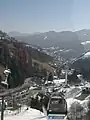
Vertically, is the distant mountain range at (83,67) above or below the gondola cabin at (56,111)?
above

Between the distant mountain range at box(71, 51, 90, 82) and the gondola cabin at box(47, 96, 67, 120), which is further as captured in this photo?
the distant mountain range at box(71, 51, 90, 82)

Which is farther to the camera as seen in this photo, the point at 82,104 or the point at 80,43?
the point at 80,43

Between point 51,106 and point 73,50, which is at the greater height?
point 73,50

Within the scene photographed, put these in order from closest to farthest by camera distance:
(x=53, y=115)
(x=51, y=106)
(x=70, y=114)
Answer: (x=53, y=115)
(x=51, y=106)
(x=70, y=114)

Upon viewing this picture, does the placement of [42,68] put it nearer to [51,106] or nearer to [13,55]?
[13,55]

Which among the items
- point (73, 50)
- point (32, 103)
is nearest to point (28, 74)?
point (32, 103)

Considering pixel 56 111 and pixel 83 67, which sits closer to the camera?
pixel 56 111

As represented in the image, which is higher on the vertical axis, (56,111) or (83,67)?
(83,67)

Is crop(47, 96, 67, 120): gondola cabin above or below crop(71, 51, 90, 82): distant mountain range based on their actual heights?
below

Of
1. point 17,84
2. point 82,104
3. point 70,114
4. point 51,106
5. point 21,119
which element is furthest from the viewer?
point 17,84

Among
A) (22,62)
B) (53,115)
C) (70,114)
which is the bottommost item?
(70,114)

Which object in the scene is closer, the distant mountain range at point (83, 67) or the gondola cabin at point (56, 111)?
the gondola cabin at point (56, 111)
